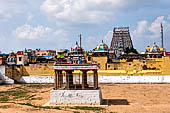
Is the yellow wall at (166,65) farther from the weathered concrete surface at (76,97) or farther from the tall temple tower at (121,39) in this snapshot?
the tall temple tower at (121,39)

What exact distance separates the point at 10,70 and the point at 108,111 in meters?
29.5

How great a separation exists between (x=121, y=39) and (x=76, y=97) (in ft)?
280

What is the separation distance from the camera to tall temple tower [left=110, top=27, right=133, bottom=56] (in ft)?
341

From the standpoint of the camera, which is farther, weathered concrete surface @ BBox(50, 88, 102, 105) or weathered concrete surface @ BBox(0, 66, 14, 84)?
weathered concrete surface @ BBox(0, 66, 14, 84)

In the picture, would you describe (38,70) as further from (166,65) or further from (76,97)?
(76,97)

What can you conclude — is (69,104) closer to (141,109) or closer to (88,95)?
(88,95)

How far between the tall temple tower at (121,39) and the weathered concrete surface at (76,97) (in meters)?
82.3

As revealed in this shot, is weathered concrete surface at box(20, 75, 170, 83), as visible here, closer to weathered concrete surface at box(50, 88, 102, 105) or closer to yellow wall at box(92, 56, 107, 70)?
yellow wall at box(92, 56, 107, 70)

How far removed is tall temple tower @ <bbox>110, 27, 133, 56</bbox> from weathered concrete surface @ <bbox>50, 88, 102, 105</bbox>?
82.3m

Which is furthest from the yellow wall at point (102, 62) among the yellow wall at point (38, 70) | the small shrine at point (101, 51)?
the yellow wall at point (38, 70)

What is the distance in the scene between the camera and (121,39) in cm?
10425

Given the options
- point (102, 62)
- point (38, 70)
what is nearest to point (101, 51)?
point (102, 62)

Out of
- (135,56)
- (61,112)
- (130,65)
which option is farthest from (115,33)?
(61,112)

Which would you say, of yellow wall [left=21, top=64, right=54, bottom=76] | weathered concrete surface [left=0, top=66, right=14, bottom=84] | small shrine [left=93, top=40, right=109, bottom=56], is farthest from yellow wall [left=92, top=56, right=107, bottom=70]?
weathered concrete surface [left=0, top=66, right=14, bottom=84]
